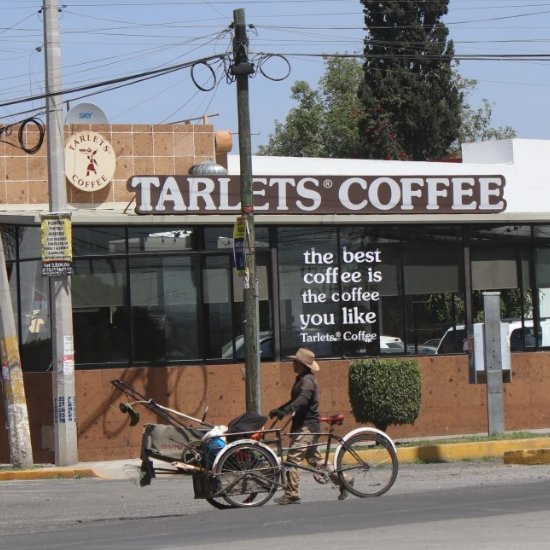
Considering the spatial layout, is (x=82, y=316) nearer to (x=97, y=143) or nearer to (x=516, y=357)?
(x=97, y=143)

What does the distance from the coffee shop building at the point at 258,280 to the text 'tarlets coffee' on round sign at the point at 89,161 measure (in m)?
0.03

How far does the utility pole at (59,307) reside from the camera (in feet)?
60.9

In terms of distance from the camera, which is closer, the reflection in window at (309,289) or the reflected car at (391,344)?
the reflection in window at (309,289)

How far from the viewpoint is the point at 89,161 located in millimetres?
20906

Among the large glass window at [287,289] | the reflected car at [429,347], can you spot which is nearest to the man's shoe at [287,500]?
the large glass window at [287,289]

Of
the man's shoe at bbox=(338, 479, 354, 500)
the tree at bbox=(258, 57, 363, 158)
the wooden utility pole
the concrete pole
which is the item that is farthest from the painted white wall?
the tree at bbox=(258, 57, 363, 158)

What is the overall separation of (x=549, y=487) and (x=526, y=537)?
3756mm

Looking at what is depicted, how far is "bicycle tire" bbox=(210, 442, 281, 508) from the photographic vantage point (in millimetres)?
11656

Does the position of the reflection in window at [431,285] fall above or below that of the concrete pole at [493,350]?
above

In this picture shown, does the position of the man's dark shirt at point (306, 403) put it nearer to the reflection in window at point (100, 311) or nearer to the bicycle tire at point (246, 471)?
the bicycle tire at point (246, 471)

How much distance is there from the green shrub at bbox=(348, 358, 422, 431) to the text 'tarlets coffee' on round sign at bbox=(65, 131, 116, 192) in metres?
5.85

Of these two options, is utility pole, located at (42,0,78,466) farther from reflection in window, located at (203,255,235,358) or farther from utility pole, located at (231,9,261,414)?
utility pole, located at (231,9,261,414)

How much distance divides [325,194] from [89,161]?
440 cm

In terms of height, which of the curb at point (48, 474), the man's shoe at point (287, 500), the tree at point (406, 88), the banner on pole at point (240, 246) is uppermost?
the tree at point (406, 88)
